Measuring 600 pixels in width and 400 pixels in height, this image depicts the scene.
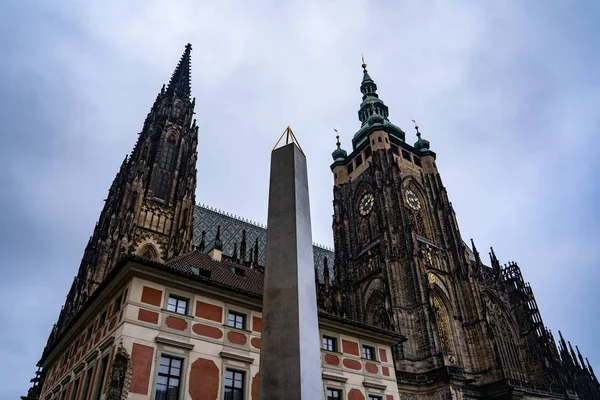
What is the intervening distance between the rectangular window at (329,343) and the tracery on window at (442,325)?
1924 centimetres

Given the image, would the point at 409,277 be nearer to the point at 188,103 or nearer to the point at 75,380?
the point at 75,380

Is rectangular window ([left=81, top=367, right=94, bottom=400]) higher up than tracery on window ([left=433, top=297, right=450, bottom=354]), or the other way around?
tracery on window ([left=433, top=297, right=450, bottom=354])

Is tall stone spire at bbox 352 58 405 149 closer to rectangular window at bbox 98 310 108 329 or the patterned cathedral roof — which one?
the patterned cathedral roof

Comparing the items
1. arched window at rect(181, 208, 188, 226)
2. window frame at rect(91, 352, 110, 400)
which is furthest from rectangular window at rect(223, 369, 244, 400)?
arched window at rect(181, 208, 188, 226)

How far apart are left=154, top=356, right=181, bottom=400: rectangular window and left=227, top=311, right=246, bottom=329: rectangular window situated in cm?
262

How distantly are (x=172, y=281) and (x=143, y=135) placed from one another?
33604 millimetres

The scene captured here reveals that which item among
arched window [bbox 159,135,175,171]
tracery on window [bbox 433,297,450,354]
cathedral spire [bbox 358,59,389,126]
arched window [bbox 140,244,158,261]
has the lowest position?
tracery on window [bbox 433,297,450,354]

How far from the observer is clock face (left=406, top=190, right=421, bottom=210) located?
4656cm

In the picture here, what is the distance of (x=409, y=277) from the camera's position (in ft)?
129

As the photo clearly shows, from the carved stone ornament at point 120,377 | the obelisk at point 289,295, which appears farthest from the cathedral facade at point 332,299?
the obelisk at point 289,295

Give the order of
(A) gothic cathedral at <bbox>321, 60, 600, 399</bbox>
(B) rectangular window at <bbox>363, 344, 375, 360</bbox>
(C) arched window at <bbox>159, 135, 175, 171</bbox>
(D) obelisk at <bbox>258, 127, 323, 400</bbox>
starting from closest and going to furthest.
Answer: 1. (D) obelisk at <bbox>258, 127, 323, 400</bbox>
2. (B) rectangular window at <bbox>363, 344, 375, 360</bbox>
3. (A) gothic cathedral at <bbox>321, 60, 600, 399</bbox>
4. (C) arched window at <bbox>159, 135, 175, 171</bbox>

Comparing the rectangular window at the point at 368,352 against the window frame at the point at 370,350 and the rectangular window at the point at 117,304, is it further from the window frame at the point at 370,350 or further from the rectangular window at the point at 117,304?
the rectangular window at the point at 117,304

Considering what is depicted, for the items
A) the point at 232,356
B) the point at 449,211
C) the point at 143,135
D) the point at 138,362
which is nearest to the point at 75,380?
the point at 138,362

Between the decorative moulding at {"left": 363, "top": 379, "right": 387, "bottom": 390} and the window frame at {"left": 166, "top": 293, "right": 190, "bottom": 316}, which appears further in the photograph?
the decorative moulding at {"left": 363, "top": 379, "right": 387, "bottom": 390}
